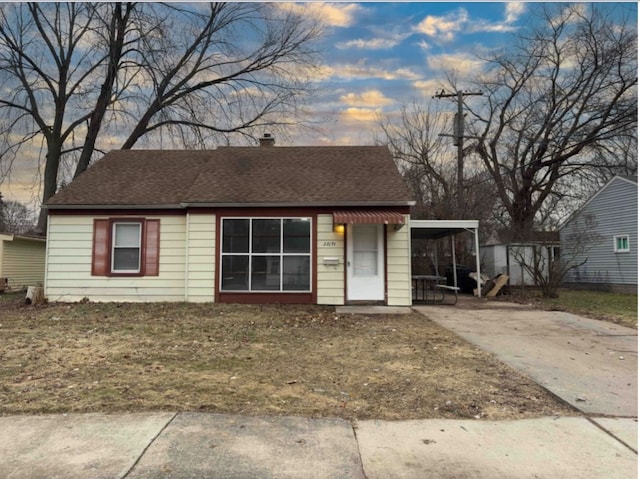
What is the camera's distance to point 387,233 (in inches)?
435

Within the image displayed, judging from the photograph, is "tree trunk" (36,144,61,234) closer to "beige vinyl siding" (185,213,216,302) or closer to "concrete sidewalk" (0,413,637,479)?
"beige vinyl siding" (185,213,216,302)

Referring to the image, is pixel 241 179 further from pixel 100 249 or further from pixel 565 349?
pixel 565 349

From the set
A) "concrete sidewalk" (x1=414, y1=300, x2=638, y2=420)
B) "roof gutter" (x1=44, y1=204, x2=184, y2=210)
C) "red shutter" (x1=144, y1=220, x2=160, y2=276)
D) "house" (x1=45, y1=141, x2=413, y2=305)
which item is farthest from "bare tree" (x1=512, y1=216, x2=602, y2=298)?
"red shutter" (x1=144, y1=220, x2=160, y2=276)

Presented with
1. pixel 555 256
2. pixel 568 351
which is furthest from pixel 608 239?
pixel 568 351

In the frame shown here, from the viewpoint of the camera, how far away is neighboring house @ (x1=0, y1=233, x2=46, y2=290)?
16688mm

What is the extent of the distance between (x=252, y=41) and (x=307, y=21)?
286 cm

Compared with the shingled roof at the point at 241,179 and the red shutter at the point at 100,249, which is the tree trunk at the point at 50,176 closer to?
the shingled roof at the point at 241,179

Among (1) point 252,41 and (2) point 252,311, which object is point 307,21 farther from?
(2) point 252,311

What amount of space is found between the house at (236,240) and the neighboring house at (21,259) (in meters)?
6.87

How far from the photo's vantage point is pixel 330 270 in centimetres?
1103

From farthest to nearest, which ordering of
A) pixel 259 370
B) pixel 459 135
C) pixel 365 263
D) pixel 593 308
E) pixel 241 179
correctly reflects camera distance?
pixel 459 135 < pixel 241 179 < pixel 593 308 < pixel 365 263 < pixel 259 370

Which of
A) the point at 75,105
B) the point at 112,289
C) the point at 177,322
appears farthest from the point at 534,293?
the point at 75,105

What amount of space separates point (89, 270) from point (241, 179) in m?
4.61

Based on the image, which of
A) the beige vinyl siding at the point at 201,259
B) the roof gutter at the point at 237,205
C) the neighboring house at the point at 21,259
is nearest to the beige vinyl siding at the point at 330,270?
the roof gutter at the point at 237,205
